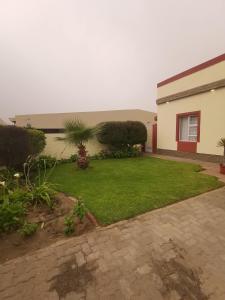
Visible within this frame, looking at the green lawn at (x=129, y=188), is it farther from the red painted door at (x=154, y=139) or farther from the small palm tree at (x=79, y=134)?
A: the red painted door at (x=154, y=139)

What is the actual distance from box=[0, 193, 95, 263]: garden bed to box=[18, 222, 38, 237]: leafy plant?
0.06 m

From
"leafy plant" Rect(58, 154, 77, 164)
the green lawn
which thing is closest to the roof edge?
the green lawn

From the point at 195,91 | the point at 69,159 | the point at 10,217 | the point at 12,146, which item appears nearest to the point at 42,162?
the point at 69,159

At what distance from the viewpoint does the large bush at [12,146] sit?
6031mm

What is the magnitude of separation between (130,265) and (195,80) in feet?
33.7

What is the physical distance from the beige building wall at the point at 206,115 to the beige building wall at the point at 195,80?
0.64 m

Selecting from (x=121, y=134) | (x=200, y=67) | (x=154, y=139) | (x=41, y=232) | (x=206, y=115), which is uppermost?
(x=200, y=67)

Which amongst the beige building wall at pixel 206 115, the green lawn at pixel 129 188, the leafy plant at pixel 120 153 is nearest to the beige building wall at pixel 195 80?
the beige building wall at pixel 206 115

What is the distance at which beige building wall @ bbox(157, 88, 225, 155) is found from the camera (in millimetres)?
8961

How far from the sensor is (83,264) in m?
2.61

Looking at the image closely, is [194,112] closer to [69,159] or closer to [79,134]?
[79,134]

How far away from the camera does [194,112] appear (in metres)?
10.3

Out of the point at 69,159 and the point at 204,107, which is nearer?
the point at 204,107

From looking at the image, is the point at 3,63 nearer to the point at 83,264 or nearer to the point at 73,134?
the point at 73,134
